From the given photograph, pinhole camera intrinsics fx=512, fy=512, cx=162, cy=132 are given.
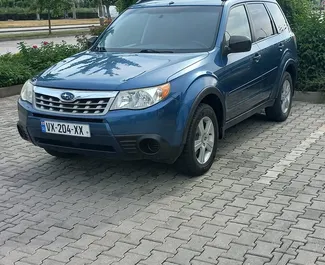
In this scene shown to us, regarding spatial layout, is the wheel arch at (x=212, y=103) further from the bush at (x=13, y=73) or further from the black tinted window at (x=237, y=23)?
the bush at (x=13, y=73)

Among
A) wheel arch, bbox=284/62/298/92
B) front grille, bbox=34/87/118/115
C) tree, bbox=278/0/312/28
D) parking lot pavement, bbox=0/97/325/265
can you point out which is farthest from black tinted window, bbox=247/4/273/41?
tree, bbox=278/0/312/28

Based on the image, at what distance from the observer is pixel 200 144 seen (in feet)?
17.2

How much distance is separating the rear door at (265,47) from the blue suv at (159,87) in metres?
0.02

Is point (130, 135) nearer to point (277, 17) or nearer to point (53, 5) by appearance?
point (277, 17)

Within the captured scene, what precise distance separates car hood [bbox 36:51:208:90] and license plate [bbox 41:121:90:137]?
356 millimetres

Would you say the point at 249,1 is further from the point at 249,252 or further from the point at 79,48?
the point at 79,48

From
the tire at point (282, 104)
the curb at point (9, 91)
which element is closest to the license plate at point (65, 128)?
the tire at point (282, 104)

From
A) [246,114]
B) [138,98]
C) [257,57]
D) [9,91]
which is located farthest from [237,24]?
[9,91]

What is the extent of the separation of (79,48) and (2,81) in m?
2.40

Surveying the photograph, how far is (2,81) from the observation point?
995cm

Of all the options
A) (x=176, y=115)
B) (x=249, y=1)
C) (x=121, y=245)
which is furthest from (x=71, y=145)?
(x=249, y=1)

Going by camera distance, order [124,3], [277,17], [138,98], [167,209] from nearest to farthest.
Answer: [167,209], [138,98], [277,17], [124,3]

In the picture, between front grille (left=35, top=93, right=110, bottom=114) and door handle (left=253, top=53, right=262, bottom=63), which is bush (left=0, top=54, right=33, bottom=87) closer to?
front grille (left=35, top=93, right=110, bottom=114)

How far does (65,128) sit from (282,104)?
3.74 metres
